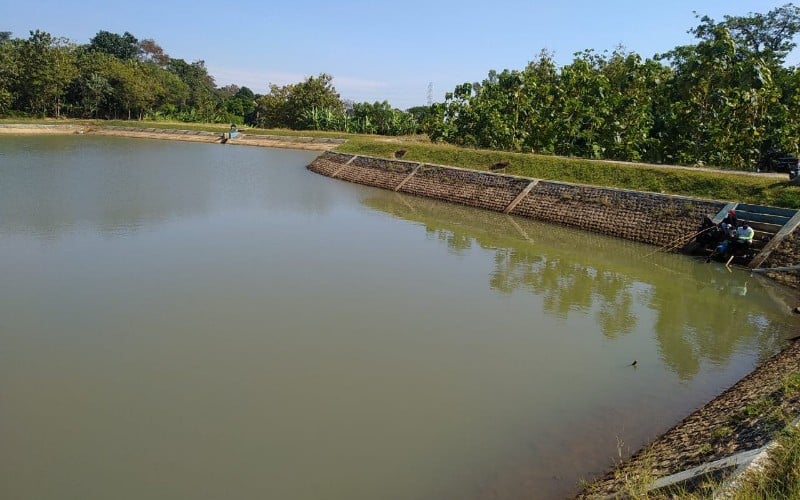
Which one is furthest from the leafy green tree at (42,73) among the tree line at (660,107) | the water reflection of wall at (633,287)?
the water reflection of wall at (633,287)

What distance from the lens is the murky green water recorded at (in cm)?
470

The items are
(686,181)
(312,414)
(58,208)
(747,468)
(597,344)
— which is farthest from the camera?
(686,181)

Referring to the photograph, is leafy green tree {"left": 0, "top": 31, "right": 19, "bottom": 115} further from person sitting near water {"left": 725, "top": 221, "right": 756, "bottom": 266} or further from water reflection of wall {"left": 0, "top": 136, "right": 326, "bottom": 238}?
person sitting near water {"left": 725, "top": 221, "right": 756, "bottom": 266}

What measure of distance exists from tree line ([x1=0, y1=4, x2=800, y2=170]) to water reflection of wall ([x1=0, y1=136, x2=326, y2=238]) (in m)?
10.7

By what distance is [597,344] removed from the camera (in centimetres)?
778

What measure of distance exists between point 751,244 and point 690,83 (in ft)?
36.3

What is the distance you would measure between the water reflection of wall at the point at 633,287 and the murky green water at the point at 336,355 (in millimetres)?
60

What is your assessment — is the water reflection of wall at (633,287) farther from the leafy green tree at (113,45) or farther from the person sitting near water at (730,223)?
the leafy green tree at (113,45)

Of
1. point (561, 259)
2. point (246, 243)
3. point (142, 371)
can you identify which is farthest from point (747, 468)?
point (246, 243)

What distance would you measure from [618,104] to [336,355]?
19.7 meters

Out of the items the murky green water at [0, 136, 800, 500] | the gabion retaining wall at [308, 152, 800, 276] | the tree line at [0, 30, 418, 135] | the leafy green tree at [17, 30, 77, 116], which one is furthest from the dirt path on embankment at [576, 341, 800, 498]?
the leafy green tree at [17, 30, 77, 116]

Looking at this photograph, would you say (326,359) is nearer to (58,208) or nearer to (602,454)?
Result: (602,454)

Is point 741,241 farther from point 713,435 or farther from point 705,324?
point 713,435

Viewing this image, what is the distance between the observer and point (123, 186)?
18875mm
